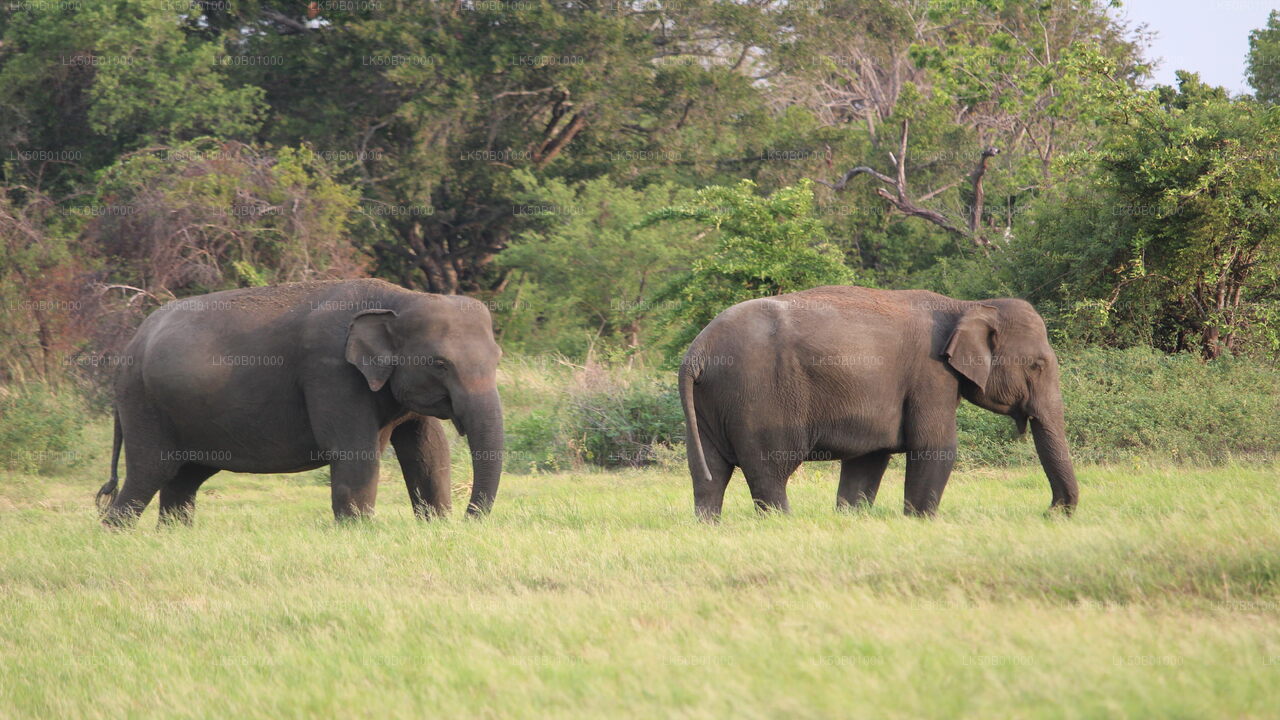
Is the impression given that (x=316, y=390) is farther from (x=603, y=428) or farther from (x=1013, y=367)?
(x=603, y=428)

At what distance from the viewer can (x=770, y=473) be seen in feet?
33.3

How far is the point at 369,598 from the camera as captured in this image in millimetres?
7672

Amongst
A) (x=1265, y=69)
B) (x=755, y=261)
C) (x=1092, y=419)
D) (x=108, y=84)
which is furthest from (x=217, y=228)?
(x=1265, y=69)

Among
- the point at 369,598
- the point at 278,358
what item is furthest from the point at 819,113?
the point at 369,598

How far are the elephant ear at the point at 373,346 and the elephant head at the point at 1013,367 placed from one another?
4334 millimetres

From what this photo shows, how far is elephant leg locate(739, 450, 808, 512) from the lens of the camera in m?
10.1

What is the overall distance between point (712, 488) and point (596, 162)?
73.9ft

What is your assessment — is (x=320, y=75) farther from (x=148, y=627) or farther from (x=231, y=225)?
(x=148, y=627)

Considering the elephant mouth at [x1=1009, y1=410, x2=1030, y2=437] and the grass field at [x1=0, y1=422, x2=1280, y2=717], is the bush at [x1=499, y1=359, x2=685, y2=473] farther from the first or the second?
the grass field at [x1=0, y1=422, x2=1280, y2=717]

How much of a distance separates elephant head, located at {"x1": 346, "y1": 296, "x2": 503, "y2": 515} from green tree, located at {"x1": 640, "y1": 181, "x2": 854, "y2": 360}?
672cm

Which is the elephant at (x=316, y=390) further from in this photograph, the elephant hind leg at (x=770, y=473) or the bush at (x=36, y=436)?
the bush at (x=36, y=436)

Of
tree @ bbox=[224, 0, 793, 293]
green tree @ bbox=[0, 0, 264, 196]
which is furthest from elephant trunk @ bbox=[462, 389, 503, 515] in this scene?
green tree @ bbox=[0, 0, 264, 196]

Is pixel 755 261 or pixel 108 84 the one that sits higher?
pixel 755 261

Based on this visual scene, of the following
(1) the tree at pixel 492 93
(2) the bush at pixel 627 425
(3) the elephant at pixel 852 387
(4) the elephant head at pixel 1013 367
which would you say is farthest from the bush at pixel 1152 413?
(1) the tree at pixel 492 93
